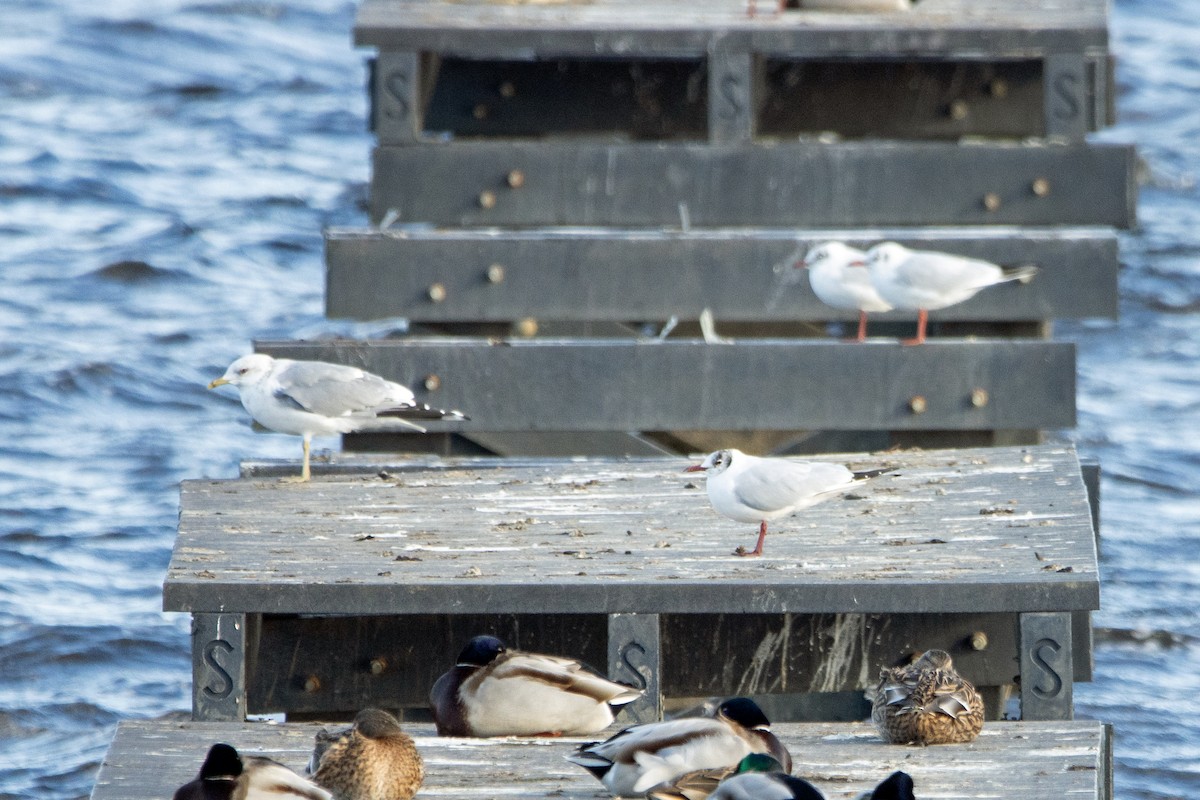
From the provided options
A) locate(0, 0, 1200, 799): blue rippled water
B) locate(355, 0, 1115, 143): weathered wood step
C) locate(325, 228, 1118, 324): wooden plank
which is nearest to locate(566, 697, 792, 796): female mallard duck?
locate(0, 0, 1200, 799): blue rippled water

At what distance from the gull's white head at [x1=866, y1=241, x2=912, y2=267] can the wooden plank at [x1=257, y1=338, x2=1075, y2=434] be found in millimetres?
539

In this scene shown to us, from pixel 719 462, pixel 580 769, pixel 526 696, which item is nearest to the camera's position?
pixel 580 769

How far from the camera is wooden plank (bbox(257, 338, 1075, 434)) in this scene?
822 centimetres

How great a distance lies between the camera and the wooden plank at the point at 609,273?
354 inches

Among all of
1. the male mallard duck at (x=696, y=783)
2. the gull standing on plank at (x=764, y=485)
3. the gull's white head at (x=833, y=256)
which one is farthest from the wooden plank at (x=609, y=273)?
the male mallard duck at (x=696, y=783)

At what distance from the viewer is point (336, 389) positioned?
24.3 feet

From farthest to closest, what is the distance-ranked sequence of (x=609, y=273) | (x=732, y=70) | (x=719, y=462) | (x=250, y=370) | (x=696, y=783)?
1. (x=732, y=70)
2. (x=609, y=273)
3. (x=250, y=370)
4. (x=719, y=462)
5. (x=696, y=783)

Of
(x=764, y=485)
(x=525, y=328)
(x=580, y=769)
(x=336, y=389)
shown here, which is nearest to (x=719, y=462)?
(x=764, y=485)

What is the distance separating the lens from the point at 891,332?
35.5 ft

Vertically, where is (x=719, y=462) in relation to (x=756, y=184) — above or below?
below

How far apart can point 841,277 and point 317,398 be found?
8.06ft

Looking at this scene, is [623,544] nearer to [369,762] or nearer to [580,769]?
[580,769]

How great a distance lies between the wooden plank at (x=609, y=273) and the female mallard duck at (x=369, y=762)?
4214mm

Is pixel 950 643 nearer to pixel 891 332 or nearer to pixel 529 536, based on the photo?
pixel 529 536
